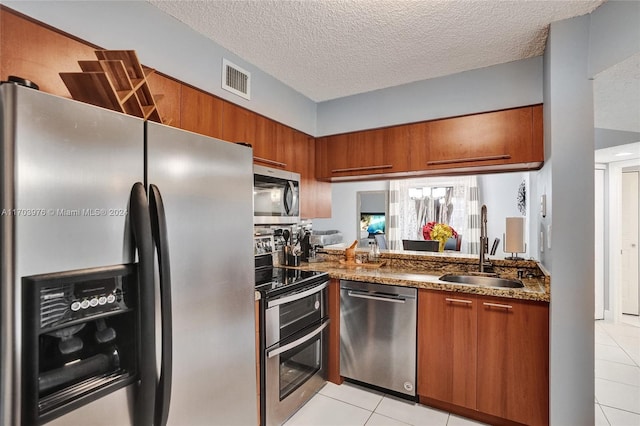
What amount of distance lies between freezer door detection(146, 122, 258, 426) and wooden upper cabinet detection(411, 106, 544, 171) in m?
1.74

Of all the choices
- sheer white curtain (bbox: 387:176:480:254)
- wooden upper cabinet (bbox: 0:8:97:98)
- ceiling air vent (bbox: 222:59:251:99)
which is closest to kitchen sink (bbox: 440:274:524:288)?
ceiling air vent (bbox: 222:59:251:99)

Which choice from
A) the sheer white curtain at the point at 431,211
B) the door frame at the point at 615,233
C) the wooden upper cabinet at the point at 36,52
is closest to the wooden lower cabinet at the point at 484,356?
the wooden upper cabinet at the point at 36,52

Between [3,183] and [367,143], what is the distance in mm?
2602

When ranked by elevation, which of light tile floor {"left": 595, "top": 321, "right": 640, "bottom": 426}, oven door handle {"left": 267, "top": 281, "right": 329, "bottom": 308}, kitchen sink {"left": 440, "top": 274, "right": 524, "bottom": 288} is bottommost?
light tile floor {"left": 595, "top": 321, "right": 640, "bottom": 426}

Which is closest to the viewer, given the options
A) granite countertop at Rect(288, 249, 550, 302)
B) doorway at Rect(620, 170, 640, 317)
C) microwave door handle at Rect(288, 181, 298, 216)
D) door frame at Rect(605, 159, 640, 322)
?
granite countertop at Rect(288, 249, 550, 302)

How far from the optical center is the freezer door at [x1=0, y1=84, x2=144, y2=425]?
2.56ft

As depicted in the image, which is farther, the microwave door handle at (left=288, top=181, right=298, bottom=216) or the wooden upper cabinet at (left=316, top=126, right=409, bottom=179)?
the wooden upper cabinet at (left=316, top=126, right=409, bottom=179)

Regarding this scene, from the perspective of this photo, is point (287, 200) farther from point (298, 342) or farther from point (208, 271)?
point (208, 271)

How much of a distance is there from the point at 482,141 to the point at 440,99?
0.51 metres

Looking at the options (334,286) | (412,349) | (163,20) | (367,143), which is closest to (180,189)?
(163,20)

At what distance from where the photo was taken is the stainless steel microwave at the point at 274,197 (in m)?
2.32

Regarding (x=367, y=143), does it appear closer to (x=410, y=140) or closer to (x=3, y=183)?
(x=410, y=140)

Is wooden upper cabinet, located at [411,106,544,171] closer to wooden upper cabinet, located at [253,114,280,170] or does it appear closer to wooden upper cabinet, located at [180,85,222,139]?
wooden upper cabinet, located at [253,114,280,170]

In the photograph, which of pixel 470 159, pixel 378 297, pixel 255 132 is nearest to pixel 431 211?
pixel 470 159
